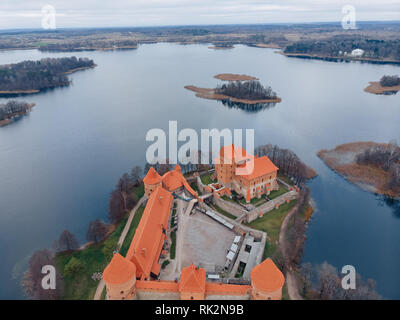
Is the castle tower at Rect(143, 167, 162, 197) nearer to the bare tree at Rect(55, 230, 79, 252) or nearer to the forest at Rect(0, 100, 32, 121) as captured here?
the bare tree at Rect(55, 230, 79, 252)

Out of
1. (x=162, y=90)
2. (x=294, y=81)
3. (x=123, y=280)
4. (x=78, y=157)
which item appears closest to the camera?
(x=123, y=280)

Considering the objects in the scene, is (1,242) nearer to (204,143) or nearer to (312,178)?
(204,143)

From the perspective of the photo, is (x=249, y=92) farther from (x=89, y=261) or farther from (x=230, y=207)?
(x=89, y=261)

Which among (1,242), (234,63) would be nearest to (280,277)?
(1,242)

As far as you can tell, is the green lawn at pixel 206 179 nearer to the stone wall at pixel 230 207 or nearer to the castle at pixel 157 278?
the stone wall at pixel 230 207

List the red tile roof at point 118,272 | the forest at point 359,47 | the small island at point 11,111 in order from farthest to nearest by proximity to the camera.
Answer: the forest at point 359,47
the small island at point 11,111
the red tile roof at point 118,272

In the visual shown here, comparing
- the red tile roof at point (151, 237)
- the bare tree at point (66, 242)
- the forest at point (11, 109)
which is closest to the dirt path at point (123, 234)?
the red tile roof at point (151, 237)

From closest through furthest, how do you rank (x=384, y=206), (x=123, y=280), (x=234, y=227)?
(x=123, y=280) < (x=234, y=227) < (x=384, y=206)

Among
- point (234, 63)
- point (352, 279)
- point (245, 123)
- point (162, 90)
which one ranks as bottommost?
point (352, 279)
